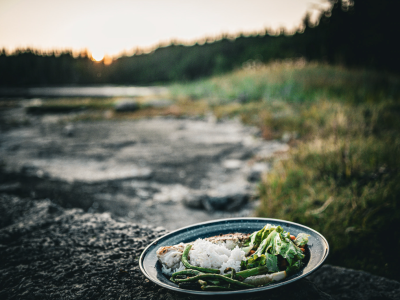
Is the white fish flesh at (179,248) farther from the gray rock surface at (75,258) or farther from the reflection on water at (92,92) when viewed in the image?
the reflection on water at (92,92)

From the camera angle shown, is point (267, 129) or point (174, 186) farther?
point (267, 129)

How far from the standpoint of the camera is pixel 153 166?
5.17 metres

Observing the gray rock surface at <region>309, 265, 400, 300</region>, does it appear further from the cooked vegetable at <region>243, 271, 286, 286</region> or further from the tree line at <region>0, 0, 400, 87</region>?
the tree line at <region>0, 0, 400, 87</region>

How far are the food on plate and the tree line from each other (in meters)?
12.9

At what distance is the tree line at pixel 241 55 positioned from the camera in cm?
1123

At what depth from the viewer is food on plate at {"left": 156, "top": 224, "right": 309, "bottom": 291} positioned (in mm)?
1041

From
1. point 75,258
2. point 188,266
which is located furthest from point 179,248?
point 75,258

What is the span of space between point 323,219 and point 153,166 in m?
3.41

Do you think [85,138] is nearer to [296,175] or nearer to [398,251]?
[296,175]

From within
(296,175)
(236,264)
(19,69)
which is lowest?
(296,175)

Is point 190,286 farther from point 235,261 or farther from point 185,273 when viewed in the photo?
point 235,261

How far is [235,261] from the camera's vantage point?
1.17 metres

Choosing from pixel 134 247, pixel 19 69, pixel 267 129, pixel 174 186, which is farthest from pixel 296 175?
pixel 19 69

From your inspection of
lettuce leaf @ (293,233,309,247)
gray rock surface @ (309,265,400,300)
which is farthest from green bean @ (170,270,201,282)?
gray rock surface @ (309,265,400,300)
